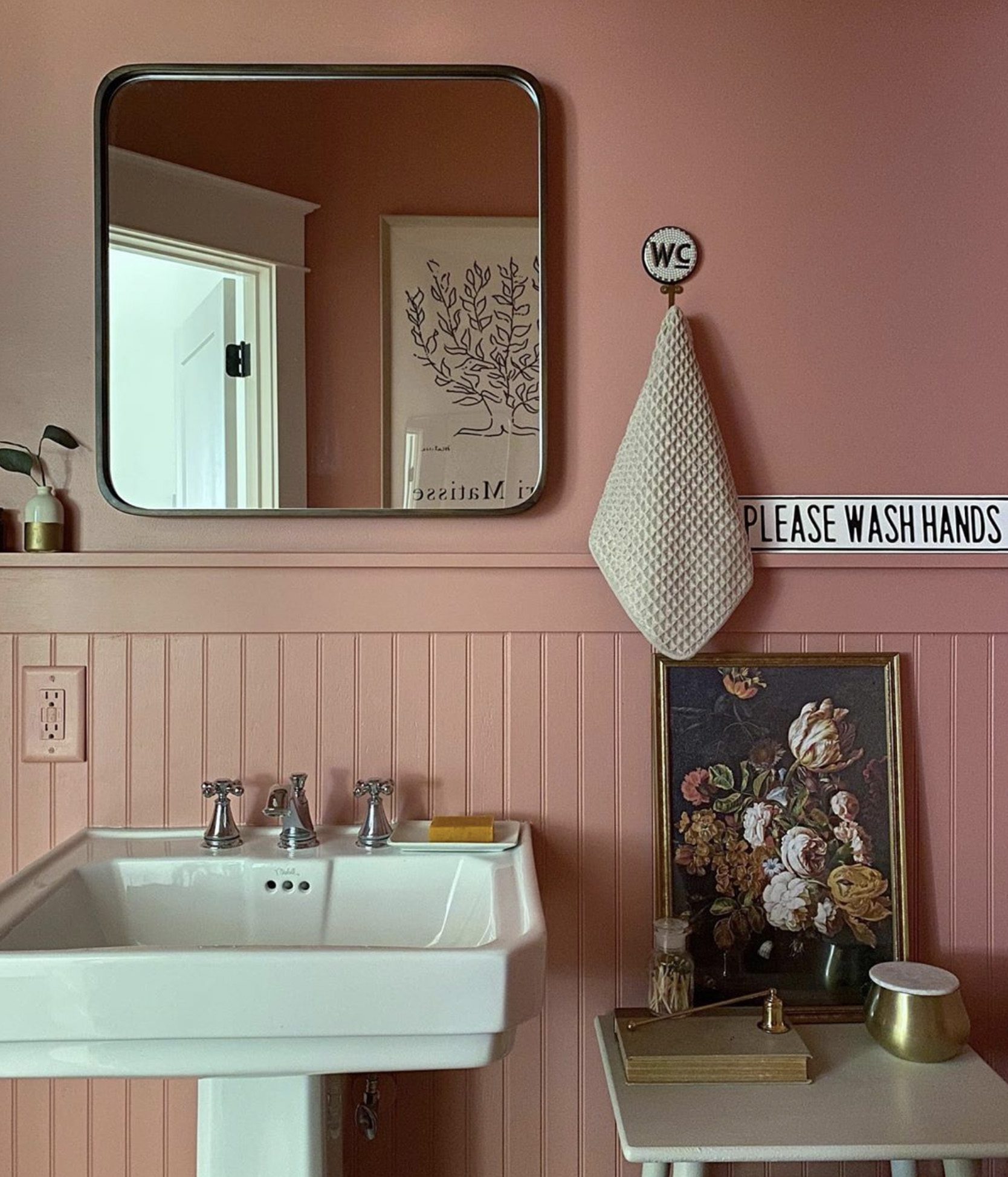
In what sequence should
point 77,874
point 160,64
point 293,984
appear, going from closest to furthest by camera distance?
point 293,984, point 77,874, point 160,64

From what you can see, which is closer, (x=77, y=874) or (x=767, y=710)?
(x=77, y=874)

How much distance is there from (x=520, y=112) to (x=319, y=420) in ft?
1.57

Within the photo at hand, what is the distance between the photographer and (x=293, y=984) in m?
0.89

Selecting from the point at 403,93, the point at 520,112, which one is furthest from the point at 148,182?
the point at 520,112

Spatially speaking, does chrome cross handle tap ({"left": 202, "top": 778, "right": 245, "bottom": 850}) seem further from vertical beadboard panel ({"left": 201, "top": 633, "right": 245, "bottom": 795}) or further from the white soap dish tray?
the white soap dish tray

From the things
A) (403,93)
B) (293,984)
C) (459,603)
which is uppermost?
(403,93)

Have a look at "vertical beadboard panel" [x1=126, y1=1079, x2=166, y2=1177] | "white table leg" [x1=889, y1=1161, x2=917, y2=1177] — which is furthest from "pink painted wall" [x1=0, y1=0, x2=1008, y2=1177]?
"white table leg" [x1=889, y1=1161, x2=917, y2=1177]

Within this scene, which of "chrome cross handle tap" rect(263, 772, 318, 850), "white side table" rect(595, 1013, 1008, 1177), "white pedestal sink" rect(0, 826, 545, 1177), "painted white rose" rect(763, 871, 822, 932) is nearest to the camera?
"white pedestal sink" rect(0, 826, 545, 1177)

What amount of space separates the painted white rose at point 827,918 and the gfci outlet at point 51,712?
0.98 metres

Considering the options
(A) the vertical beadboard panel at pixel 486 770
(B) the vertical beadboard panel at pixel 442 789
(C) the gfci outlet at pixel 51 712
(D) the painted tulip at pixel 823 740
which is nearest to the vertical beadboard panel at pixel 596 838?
(B) the vertical beadboard panel at pixel 442 789

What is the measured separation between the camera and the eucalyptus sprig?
1343 mm

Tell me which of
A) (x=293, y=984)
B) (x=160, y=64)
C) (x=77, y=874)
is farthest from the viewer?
(x=160, y=64)

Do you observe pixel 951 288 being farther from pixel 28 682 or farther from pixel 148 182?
pixel 28 682

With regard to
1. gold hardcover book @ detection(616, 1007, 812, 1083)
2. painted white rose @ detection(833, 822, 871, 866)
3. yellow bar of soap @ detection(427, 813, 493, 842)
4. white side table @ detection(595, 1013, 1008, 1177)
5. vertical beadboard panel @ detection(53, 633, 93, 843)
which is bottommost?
white side table @ detection(595, 1013, 1008, 1177)
